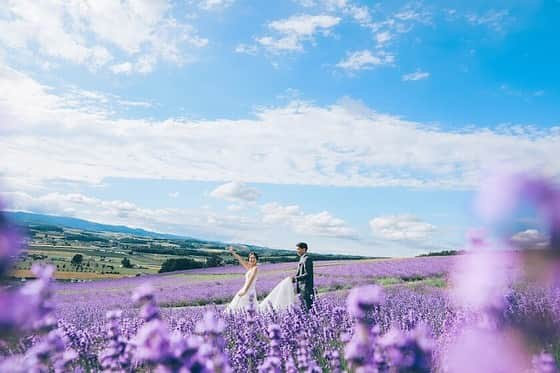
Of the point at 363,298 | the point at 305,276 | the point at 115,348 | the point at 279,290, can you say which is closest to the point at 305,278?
the point at 305,276

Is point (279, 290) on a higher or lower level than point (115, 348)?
lower

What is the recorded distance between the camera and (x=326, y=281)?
1759 cm

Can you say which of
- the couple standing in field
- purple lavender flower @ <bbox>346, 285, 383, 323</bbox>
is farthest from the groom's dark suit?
purple lavender flower @ <bbox>346, 285, 383, 323</bbox>

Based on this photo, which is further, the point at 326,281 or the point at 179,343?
the point at 326,281

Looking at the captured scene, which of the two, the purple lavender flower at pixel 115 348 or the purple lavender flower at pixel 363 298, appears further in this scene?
the purple lavender flower at pixel 115 348

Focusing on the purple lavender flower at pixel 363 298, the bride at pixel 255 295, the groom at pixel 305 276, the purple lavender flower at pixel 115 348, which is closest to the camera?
the purple lavender flower at pixel 363 298

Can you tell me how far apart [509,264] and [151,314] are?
111 centimetres

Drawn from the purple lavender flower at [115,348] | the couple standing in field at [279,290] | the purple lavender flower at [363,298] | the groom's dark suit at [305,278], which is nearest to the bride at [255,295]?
the couple standing in field at [279,290]

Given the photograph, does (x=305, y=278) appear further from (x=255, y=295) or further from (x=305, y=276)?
(x=255, y=295)

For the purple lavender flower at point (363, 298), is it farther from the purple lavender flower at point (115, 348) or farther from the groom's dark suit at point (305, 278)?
the groom's dark suit at point (305, 278)

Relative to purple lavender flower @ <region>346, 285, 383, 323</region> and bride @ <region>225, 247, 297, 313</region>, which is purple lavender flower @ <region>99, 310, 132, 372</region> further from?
bride @ <region>225, 247, 297, 313</region>

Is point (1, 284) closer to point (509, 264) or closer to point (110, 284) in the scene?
point (509, 264)

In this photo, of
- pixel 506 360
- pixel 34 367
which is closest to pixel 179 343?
pixel 34 367

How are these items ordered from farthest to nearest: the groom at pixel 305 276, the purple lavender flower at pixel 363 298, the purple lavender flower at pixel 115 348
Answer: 1. the groom at pixel 305 276
2. the purple lavender flower at pixel 115 348
3. the purple lavender flower at pixel 363 298
